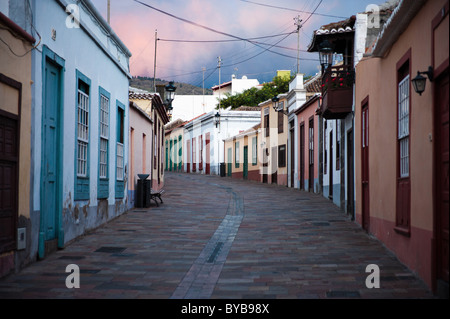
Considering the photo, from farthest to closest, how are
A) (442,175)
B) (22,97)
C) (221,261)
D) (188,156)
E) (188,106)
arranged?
(188,106) → (188,156) → (221,261) → (22,97) → (442,175)

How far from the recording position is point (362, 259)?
9.09m

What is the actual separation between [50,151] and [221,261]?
3.34 meters

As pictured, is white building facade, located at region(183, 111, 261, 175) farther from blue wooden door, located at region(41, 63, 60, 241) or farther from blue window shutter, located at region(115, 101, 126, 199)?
blue wooden door, located at region(41, 63, 60, 241)

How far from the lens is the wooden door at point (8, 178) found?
7.36 m

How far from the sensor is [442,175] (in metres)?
6.47

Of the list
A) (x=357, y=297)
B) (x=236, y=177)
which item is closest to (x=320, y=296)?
(x=357, y=297)

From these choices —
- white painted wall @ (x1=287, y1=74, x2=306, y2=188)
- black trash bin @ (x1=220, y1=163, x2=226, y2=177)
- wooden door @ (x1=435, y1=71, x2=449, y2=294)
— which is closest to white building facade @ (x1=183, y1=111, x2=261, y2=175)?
black trash bin @ (x1=220, y1=163, x2=226, y2=177)

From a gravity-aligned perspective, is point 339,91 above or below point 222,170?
above

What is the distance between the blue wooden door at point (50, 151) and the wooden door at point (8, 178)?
104cm

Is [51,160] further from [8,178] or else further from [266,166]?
[266,166]

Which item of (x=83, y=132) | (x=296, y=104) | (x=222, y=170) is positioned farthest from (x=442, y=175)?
(x=222, y=170)

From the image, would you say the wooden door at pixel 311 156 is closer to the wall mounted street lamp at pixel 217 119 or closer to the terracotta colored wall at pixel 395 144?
the terracotta colored wall at pixel 395 144

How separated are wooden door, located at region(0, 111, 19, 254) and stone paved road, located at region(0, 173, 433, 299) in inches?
23.7

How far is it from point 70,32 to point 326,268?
6189mm
